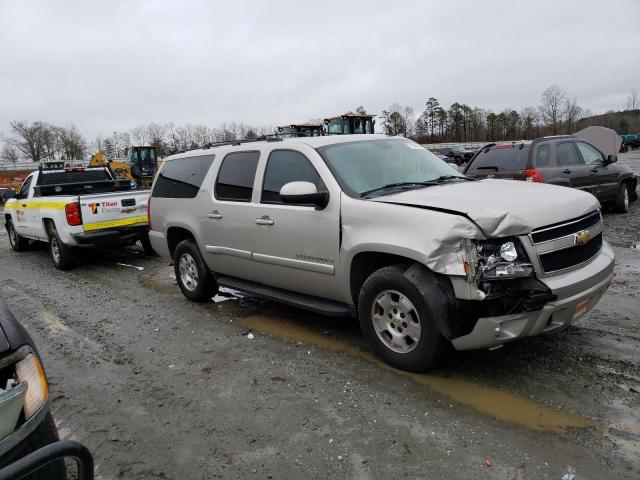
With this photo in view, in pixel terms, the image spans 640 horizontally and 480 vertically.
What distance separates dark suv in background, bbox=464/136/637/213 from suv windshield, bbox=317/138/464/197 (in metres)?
3.63

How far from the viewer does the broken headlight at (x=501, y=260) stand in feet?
10.8

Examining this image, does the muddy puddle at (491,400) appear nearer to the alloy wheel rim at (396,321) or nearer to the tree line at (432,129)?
the alloy wheel rim at (396,321)

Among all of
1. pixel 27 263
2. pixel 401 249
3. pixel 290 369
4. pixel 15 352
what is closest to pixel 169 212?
pixel 290 369

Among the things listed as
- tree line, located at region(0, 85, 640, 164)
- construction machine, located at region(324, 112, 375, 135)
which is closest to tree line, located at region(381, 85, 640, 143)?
tree line, located at region(0, 85, 640, 164)

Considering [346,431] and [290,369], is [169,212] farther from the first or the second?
[346,431]

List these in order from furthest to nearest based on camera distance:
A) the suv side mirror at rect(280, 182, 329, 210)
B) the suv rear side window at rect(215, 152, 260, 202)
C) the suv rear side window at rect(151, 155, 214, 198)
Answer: the suv rear side window at rect(151, 155, 214, 198)
the suv rear side window at rect(215, 152, 260, 202)
the suv side mirror at rect(280, 182, 329, 210)

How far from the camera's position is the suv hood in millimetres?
3297

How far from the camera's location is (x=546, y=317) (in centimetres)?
335

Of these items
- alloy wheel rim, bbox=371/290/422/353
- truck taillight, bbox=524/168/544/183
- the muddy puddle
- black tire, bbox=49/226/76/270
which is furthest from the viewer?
black tire, bbox=49/226/76/270

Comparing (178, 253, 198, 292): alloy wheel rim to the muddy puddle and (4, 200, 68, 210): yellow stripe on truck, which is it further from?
(4, 200, 68, 210): yellow stripe on truck

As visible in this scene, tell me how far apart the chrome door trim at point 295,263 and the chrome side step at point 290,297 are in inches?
12.4

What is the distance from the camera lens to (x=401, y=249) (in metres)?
3.60

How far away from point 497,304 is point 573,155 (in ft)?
25.0

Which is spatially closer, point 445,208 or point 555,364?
point 445,208
